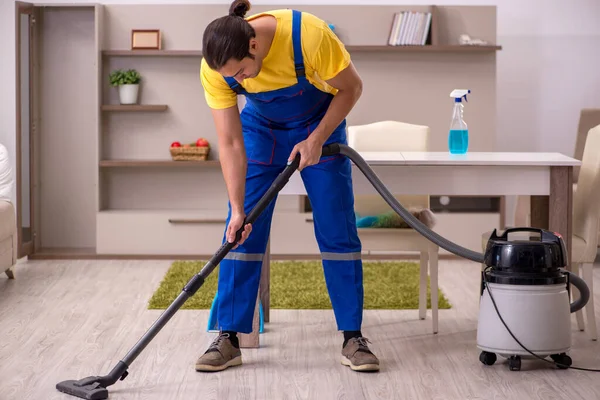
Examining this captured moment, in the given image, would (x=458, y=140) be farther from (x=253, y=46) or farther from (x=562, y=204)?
(x=253, y=46)

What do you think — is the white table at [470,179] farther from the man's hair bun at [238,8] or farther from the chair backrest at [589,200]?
the man's hair bun at [238,8]

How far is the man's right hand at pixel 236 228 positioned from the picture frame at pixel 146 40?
279 centimetres

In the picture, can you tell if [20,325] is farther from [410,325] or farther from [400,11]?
[400,11]

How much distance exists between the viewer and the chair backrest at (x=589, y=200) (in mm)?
3332

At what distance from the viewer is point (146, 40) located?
534 cm

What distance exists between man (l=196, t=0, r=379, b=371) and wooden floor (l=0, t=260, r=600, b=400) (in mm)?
141

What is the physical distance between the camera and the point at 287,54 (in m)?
2.60

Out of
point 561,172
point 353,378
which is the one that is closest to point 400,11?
point 561,172

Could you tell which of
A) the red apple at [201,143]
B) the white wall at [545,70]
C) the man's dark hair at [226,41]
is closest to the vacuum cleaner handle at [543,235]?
the man's dark hair at [226,41]

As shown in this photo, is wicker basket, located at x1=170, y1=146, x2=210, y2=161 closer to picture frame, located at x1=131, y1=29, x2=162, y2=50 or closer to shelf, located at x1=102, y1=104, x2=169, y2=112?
shelf, located at x1=102, y1=104, x2=169, y2=112

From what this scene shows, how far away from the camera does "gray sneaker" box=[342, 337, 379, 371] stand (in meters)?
2.88

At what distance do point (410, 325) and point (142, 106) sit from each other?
2428mm

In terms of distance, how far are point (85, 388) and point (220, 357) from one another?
1.57 feet

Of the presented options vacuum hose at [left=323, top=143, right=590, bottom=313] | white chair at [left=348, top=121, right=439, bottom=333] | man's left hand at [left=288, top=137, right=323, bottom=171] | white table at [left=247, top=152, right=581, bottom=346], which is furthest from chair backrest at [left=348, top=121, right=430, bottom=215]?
man's left hand at [left=288, top=137, right=323, bottom=171]
